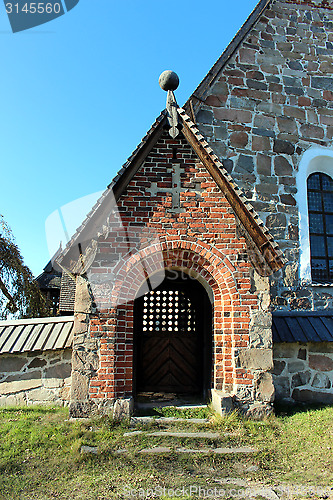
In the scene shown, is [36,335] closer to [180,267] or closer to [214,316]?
[180,267]

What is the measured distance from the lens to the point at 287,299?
7.71 m

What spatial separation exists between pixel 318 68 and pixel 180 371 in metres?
7.60

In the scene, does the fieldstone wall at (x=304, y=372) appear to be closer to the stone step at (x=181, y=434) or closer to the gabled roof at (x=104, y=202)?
the stone step at (x=181, y=434)

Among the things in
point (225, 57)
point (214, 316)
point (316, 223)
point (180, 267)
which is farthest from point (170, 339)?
point (225, 57)

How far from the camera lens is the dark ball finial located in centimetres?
630

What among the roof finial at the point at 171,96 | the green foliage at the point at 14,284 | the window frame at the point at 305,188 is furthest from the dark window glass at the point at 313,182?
the green foliage at the point at 14,284

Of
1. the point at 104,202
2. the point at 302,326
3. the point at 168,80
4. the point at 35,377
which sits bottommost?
the point at 35,377

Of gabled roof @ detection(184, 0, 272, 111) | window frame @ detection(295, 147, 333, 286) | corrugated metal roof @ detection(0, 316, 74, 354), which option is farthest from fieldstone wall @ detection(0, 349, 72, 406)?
gabled roof @ detection(184, 0, 272, 111)

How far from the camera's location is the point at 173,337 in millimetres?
7105

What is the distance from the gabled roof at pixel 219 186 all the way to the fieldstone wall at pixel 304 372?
1711mm

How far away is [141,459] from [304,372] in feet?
11.5

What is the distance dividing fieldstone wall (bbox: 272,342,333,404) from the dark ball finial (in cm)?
475

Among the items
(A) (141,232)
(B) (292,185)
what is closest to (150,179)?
(A) (141,232)

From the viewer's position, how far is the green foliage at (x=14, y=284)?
53.0ft
